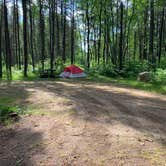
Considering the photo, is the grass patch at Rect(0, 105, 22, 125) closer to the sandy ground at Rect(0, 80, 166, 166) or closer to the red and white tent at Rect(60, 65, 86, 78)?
the sandy ground at Rect(0, 80, 166, 166)

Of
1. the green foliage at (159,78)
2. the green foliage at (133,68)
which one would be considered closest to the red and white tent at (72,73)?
the green foliage at (133,68)

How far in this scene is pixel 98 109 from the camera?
8117 mm

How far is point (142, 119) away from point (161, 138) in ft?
4.82

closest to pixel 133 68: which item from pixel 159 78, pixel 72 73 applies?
pixel 72 73

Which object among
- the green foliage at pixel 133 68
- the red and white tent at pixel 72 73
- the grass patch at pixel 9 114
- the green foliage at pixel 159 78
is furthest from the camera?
the green foliage at pixel 133 68

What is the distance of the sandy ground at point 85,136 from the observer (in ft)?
15.7

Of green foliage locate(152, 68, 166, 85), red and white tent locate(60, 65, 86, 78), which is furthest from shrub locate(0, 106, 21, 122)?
red and white tent locate(60, 65, 86, 78)

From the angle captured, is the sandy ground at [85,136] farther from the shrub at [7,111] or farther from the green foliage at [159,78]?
the green foliage at [159,78]

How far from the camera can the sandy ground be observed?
15.7 ft

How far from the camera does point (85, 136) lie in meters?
5.75

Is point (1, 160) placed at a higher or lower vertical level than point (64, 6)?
lower

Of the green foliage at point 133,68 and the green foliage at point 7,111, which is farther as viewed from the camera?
the green foliage at point 133,68

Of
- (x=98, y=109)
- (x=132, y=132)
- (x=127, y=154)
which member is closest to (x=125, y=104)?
(x=98, y=109)

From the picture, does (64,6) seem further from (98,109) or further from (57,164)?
(57,164)
